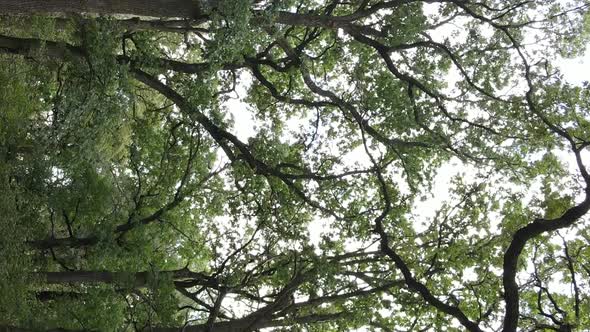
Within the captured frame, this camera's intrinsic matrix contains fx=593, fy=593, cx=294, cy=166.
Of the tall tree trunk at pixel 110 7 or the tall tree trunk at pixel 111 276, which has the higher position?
the tall tree trunk at pixel 110 7

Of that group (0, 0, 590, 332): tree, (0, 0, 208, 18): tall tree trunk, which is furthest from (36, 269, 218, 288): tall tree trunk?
(0, 0, 208, 18): tall tree trunk

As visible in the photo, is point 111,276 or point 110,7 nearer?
point 110,7

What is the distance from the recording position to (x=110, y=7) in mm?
10477

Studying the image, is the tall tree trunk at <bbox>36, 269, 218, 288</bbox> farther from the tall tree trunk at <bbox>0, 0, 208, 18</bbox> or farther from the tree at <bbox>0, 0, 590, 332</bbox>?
the tall tree trunk at <bbox>0, 0, 208, 18</bbox>

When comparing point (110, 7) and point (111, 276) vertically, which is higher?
point (110, 7)

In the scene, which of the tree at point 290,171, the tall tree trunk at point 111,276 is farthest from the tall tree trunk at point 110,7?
the tall tree trunk at point 111,276

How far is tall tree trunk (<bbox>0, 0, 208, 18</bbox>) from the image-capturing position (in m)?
10.4

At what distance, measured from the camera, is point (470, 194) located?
1216cm

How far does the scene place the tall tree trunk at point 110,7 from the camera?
10.4 m

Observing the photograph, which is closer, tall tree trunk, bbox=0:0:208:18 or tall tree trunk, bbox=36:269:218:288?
tall tree trunk, bbox=0:0:208:18

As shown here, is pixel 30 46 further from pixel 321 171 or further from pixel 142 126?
pixel 321 171

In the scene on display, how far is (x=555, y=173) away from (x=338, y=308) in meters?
4.98

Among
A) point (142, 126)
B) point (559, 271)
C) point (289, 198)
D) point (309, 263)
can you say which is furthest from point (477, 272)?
point (142, 126)

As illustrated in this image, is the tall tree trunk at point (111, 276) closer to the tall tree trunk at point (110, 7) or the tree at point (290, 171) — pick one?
the tree at point (290, 171)
